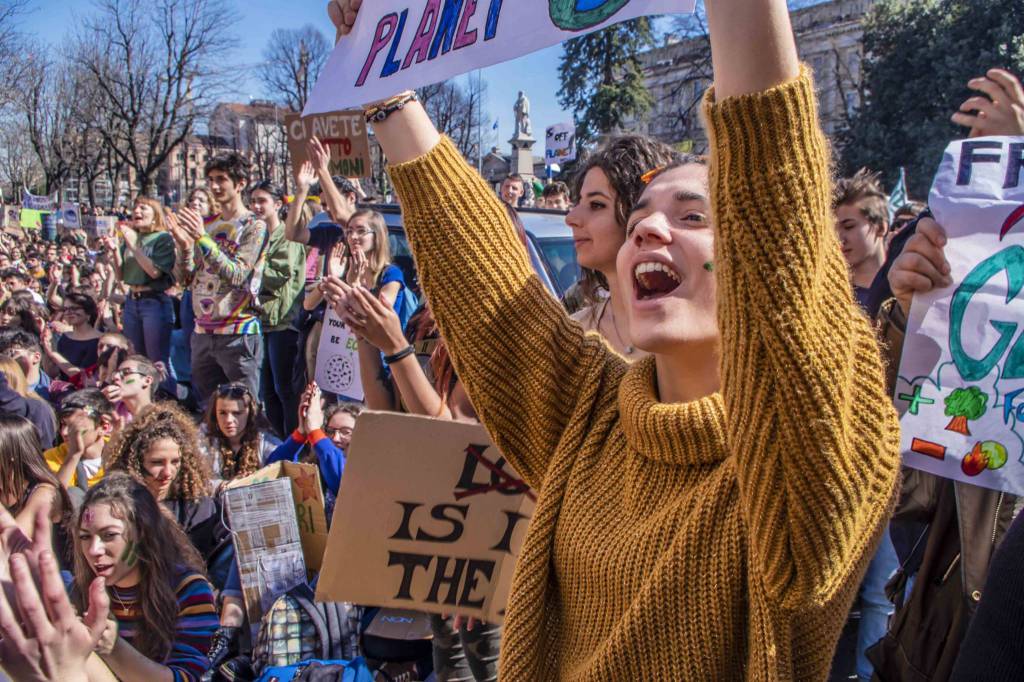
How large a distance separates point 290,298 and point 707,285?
5.05m

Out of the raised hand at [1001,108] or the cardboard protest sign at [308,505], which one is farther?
the cardboard protest sign at [308,505]

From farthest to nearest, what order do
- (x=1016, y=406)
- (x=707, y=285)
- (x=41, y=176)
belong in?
(x=41, y=176)
(x=1016, y=406)
(x=707, y=285)

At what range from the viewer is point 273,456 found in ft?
13.6

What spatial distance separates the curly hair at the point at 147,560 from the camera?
118 inches

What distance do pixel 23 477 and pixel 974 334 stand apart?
364 cm

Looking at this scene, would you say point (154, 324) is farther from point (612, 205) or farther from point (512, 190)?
point (612, 205)

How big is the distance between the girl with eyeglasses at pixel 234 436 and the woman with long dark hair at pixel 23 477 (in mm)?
889

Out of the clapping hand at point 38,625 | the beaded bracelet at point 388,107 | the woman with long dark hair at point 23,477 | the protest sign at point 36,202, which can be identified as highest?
the protest sign at point 36,202

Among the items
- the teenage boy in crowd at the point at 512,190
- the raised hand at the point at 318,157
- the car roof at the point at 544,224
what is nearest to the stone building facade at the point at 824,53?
the teenage boy in crowd at the point at 512,190

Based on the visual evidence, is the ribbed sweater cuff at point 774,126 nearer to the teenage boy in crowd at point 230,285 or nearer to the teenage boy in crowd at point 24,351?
the teenage boy in crowd at point 230,285

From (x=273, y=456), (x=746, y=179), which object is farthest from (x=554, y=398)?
(x=273, y=456)

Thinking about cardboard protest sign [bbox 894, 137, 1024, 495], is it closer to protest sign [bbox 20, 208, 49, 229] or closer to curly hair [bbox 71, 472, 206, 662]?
curly hair [bbox 71, 472, 206, 662]

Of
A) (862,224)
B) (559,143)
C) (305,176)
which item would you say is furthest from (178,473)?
(559,143)

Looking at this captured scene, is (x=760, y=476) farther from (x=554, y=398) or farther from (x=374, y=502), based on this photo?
(x=374, y=502)
